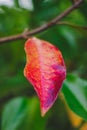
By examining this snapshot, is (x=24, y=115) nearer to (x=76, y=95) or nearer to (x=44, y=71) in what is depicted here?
(x=76, y=95)

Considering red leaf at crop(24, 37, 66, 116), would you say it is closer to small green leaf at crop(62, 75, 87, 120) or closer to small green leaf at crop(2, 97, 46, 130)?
small green leaf at crop(62, 75, 87, 120)

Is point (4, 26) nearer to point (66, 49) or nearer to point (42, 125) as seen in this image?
point (66, 49)

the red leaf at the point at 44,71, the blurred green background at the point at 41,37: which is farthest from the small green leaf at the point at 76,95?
the blurred green background at the point at 41,37

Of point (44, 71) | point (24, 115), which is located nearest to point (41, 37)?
point (24, 115)

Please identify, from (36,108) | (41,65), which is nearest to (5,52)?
(36,108)

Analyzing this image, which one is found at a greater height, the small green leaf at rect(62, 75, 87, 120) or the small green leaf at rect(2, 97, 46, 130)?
the small green leaf at rect(62, 75, 87, 120)

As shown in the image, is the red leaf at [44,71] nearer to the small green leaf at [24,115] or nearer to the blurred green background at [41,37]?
the small green leaf at [24,115]

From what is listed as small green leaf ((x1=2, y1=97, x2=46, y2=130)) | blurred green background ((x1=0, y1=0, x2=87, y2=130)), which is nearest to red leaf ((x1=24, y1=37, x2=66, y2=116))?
small green leaf ((x1=2, y1=97, x2=46, y2=130))

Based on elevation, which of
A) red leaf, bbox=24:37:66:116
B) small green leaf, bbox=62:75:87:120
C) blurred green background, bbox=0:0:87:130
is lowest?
blurred green background, bbox=0:0:87:130
